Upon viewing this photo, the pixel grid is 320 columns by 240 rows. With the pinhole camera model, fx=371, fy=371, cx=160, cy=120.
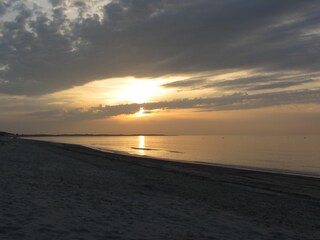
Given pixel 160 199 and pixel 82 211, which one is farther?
pixel 160 199

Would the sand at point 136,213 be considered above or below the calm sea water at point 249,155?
above

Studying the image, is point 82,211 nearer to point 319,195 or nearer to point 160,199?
point 160,199

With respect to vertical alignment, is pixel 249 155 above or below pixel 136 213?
below

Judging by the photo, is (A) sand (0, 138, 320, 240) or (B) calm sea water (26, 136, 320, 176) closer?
(A) sand (0, 138, 320, 240)

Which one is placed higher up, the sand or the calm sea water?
the sand

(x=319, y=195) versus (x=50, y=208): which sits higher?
(x=50, y=208)

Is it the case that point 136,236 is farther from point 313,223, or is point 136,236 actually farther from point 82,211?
point 313,223

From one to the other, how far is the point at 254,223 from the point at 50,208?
614 centimetres

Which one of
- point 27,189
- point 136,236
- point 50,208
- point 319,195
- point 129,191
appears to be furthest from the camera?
point 319,195

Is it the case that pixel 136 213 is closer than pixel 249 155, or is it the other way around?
pixel 136 213

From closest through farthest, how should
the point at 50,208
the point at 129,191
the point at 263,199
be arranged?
the point at 50,208 → the point at 129,191 → the point at 263,199

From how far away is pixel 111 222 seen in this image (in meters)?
9.70

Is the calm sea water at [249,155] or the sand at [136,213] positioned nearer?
the sand at [136,213]

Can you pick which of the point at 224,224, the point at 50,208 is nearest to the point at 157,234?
the point at 224,224
